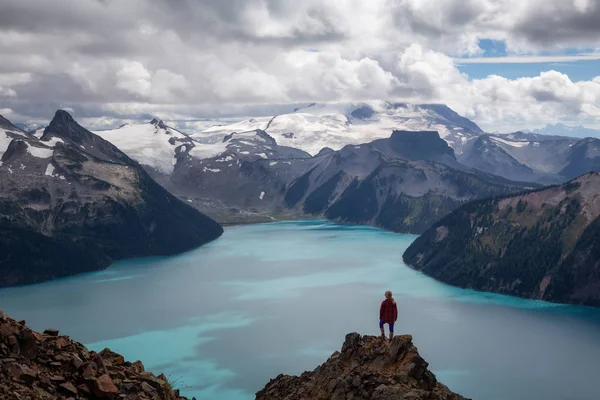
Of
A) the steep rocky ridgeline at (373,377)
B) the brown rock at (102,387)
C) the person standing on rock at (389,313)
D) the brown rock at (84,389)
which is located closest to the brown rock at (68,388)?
the brown rock at (84,389)

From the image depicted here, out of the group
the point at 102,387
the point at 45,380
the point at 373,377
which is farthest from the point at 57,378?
the point at 373,377

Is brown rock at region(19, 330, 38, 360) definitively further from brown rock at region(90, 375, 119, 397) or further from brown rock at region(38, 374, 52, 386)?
brown rock at region(90, 375, 119, 397)

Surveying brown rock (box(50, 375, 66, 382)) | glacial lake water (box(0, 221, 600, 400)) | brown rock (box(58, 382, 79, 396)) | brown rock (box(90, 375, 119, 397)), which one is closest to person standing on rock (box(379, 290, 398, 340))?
brown rock (box(90, 375, 119, 397))

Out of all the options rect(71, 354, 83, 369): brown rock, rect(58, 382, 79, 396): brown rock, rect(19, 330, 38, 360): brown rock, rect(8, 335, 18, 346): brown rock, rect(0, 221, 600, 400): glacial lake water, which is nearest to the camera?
rect(58, 382, 79, 396): brown rock

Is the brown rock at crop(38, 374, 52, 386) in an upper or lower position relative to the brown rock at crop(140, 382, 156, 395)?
upper

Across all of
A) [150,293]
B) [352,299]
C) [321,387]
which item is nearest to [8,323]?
[321,387]

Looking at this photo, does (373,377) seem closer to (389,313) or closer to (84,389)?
(389,313)
